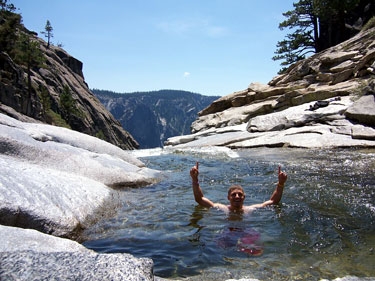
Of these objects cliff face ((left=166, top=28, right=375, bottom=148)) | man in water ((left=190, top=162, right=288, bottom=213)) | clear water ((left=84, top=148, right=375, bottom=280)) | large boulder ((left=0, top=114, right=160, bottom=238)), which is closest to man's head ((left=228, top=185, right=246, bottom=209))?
man in water ((left=190, top=162, right=288, bottom=213))

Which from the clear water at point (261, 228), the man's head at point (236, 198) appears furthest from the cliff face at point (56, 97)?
the man's head at point (236, 198)

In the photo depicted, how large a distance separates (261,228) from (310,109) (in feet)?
50.3

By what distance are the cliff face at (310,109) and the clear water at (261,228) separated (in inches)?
200

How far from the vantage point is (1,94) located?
153 ft

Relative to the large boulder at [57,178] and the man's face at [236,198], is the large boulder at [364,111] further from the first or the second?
the man's face at [236,198]

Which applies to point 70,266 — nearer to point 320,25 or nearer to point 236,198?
point 236,198

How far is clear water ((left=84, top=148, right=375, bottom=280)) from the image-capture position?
4.01 metres

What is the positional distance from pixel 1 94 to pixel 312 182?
48.7 metres

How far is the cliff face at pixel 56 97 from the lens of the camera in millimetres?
49312

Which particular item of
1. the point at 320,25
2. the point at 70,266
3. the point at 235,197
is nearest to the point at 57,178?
the point at 235,197

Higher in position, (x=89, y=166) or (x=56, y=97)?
(x=56, y=97)

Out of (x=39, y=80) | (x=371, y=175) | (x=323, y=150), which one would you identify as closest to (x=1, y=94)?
(x=39, y=80)

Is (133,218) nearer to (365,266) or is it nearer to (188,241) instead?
(188,241)

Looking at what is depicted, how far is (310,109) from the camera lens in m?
19.4
